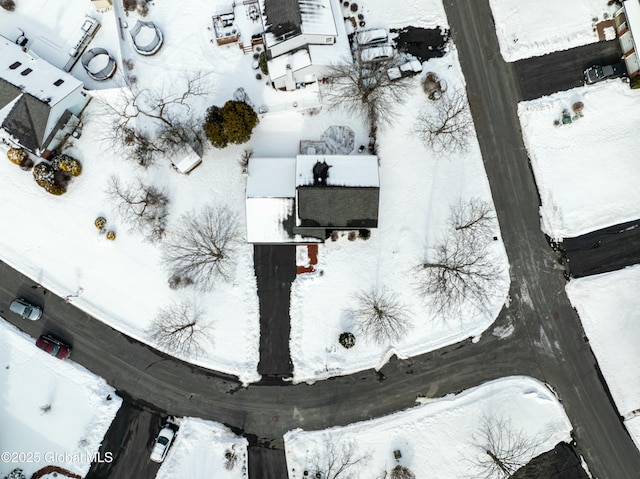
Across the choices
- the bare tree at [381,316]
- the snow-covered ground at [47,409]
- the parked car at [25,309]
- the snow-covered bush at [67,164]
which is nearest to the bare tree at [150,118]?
the snow-covered bush at [67,164]

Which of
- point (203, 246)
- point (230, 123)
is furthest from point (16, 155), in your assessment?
point (230, 123)

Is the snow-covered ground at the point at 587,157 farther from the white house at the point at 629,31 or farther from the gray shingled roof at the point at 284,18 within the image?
the gray shingled roof at the point at 284,18

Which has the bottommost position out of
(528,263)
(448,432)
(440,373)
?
(448,432)

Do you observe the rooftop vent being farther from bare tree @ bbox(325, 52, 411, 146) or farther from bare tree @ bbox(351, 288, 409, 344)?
bare tree @ bbox(351, 288, 409, 344)

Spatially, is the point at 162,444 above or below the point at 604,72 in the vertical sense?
below

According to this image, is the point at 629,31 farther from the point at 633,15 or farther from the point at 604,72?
the point at 604,72
